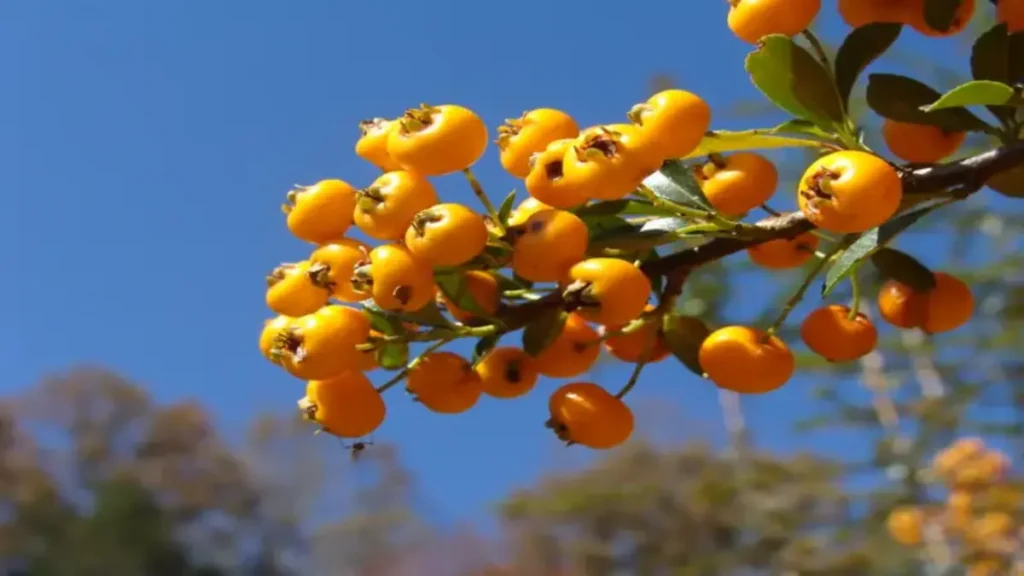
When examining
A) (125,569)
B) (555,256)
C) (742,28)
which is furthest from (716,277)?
(125,569)

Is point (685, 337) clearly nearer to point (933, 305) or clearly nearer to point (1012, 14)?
point (933, 305)

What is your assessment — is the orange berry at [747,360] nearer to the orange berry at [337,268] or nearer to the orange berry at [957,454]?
the orange berry at [337,268]

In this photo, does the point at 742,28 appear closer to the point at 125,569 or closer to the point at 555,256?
the point at 555,256

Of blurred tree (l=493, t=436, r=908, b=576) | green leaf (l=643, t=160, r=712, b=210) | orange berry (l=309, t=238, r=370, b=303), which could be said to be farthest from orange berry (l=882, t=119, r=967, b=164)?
blurred tree (l=493, t=436, r=908, b=576)

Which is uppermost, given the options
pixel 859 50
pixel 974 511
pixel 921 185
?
pixel 974 511

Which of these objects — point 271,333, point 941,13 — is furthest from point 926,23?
point 271,333

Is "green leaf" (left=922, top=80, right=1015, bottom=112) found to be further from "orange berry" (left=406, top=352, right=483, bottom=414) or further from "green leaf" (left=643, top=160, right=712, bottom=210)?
"orange berry" (left=406, top=352, right=483, bottom=414)
